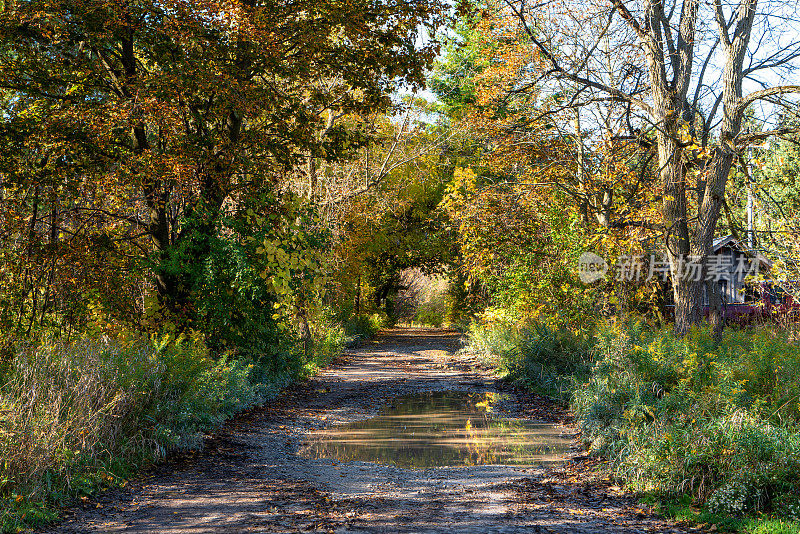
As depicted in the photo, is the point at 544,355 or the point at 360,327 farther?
the point at 360,327

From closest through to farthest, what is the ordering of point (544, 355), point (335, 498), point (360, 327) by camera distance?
point (335, 498), point (544, 355), point (360, 327)

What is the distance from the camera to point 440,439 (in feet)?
30.4

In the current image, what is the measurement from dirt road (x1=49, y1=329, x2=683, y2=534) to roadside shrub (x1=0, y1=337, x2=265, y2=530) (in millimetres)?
302

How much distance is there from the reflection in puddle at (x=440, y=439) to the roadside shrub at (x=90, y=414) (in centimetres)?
173

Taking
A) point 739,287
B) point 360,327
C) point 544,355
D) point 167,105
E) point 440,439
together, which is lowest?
point 440,439

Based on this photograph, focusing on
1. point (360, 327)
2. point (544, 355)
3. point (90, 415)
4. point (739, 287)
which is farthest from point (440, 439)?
point (739, 287)

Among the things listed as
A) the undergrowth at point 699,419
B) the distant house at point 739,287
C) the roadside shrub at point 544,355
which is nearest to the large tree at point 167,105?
the roadside shrub at point 544,355

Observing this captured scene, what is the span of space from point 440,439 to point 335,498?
3.23m

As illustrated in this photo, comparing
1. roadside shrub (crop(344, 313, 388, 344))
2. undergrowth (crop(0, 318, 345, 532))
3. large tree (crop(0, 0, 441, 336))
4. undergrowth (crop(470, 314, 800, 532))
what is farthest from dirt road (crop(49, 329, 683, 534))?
roadside shrub (crop(344, 313, 388, 344))

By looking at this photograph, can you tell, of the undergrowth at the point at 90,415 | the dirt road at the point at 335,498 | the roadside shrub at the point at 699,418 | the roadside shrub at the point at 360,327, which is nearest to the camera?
the dirt road at the point at 335,498

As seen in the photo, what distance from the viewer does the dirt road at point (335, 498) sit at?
547cm

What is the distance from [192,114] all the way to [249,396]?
4886 mm

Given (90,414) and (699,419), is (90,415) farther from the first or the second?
(699,419)

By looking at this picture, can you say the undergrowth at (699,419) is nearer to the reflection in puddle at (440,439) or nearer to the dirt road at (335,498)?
the dirt road at (335,498)
